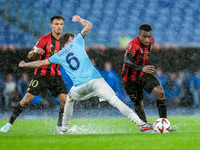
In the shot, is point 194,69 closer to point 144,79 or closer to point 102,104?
point 102,104

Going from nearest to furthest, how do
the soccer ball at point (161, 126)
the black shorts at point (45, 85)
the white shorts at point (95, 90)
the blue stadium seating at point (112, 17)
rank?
the white shorts at point (95, 90) < the soccer ball at point (161, 126) < the black shorts at point (45, 85) < the blue stadium seating at point (112, 17)

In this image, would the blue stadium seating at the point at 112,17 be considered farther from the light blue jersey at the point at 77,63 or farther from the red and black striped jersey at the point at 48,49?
the light blue jersey at the point at 77,63

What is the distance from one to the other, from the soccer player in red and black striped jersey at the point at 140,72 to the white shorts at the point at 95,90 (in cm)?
77

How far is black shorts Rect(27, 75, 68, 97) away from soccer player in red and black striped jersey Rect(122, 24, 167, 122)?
47.2 inches

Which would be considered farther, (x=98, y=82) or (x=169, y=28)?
(x=169, y=28)

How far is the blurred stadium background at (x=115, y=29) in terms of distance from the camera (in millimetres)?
13430

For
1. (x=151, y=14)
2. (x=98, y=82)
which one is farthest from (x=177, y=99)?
(x=98, y=82)

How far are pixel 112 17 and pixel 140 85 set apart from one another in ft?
28.5

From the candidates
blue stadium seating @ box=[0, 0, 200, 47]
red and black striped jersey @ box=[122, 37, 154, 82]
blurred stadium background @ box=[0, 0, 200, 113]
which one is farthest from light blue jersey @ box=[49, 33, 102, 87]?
blue stadium seating @ box=[0, 0, 200, 47]

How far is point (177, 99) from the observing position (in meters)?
→ 13.7

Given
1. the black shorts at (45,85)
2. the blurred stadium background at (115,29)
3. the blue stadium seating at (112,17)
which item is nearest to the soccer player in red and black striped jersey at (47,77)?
the black shorts at (45,85)

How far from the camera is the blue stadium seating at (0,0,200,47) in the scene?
14281 mm

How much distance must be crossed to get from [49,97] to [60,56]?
689 cm

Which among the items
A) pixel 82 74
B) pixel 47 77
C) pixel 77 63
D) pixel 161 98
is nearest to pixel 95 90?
pixel 82 74
